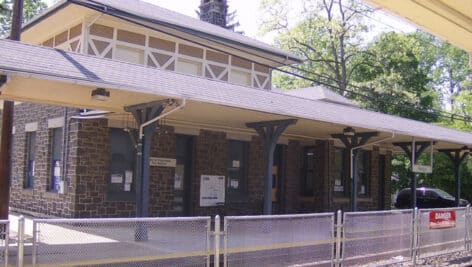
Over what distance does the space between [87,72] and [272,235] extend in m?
4.43

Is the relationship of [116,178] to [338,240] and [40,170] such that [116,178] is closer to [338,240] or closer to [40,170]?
[40,170]

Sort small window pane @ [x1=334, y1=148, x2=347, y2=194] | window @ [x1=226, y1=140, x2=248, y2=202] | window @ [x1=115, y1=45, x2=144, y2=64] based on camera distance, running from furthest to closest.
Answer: small window pane @ [x1=334, y1=148, x2=347, y2=194] < window @ [x1=226, y1=140, x2=248, y2=202] < window @ [x1=115, y1=45, x2=144, y2=64]

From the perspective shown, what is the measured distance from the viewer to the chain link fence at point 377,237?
10617 millimetres

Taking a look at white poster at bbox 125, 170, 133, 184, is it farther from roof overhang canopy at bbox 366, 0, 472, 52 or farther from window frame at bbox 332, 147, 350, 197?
roof overhang canopy at bbox 366, 0, 472, 52

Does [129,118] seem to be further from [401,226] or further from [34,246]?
[34,246]

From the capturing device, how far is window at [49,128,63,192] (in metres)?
15.7

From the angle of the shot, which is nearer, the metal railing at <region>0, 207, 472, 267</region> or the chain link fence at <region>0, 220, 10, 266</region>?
the chain link fence at <region>0, 220, 10, 266</region>

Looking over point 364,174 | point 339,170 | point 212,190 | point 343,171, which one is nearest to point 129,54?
point 212,190

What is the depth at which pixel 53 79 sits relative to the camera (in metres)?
8.85

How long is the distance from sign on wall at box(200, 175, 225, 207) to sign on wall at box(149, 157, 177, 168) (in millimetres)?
1259

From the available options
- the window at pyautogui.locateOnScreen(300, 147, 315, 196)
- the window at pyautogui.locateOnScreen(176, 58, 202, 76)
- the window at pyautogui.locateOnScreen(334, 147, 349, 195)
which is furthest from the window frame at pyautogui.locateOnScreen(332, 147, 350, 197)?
the window at pyautogui.locateOnScreen(176, 58, 202, 76)

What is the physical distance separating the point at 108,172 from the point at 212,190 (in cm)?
370

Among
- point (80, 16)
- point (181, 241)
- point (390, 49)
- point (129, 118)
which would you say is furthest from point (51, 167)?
point (390, 49)

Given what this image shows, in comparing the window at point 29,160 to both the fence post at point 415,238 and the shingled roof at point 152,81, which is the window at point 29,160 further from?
the fence post at point 415,238
